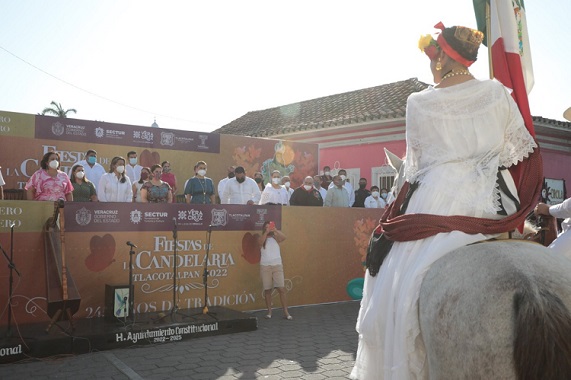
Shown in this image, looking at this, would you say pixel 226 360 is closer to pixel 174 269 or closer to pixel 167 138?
pixel 174 269

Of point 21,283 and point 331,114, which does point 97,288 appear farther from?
point 331,114

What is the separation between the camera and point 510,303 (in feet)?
6.80

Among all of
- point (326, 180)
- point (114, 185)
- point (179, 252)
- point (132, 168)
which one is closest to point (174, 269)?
point (179, 252)

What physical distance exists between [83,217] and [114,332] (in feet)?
6.54

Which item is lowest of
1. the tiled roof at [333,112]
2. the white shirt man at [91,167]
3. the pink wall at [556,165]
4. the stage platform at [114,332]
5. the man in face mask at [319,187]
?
the stage platform at [114,332]

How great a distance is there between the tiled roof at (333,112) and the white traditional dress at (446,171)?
17090 mm

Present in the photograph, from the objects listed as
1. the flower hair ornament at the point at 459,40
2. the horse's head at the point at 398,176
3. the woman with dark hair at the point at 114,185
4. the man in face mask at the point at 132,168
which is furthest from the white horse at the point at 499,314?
the man in face mask at the point at 132,168

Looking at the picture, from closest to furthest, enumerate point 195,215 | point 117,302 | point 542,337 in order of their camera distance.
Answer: point 542,337, point 117,302, point 195,215

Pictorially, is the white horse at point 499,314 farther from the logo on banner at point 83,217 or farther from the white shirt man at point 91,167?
the white shirt man at point 91,167

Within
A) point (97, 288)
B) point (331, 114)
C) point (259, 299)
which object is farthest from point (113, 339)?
point (331, 114)

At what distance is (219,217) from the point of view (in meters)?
9.59

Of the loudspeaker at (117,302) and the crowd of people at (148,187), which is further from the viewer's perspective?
the crowd of people at (148,187)

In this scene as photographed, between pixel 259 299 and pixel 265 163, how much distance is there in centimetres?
826

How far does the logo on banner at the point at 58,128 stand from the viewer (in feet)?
44.4
